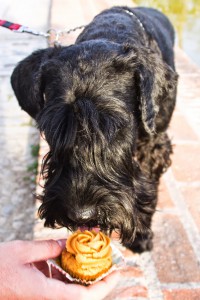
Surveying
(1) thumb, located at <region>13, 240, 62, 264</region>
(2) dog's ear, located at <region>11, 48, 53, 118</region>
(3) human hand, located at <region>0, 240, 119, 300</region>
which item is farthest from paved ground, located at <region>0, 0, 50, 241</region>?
(3) human hand, located at <region>0, 240, 119, 300</region>

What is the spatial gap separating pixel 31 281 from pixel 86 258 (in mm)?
293

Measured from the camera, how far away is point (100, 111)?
197 centimetres

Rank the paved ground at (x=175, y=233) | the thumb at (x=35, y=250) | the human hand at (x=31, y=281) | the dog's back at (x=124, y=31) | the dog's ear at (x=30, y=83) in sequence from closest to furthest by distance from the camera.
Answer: the human hand at (x=31, y=281)
the thumb at (x=35, y=250)
the paved ground at (x=175, y=233)
the dog's ear at (x=30, y=83)
the dog's back at (x=124, y=31)

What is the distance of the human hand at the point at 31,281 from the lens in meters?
1.50

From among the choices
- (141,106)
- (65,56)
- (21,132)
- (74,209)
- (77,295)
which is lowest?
(21,132)

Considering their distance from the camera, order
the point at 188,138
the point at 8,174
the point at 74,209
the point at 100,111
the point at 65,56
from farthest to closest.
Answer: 1. the point at 188,138
2. the point at 8,174
3. the point at 65,56
4. the point at 100,111
5. the point at 74,209

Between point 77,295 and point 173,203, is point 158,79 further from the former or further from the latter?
point 77,295

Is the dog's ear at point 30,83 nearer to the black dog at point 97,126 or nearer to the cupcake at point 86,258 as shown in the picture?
the black dog at point 97,126

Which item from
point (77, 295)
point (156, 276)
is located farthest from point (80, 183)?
point (156, 276)

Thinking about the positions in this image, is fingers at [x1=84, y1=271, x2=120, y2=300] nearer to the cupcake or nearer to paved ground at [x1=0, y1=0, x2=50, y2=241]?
the cupcake

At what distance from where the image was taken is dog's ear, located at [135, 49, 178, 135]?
2.24m

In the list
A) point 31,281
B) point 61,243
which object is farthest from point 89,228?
point 31,281

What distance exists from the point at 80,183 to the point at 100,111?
0.39 meters

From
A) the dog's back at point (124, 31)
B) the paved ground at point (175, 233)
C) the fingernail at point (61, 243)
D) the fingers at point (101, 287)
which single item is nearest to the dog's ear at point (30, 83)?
the dog's back at point (124, 31)
